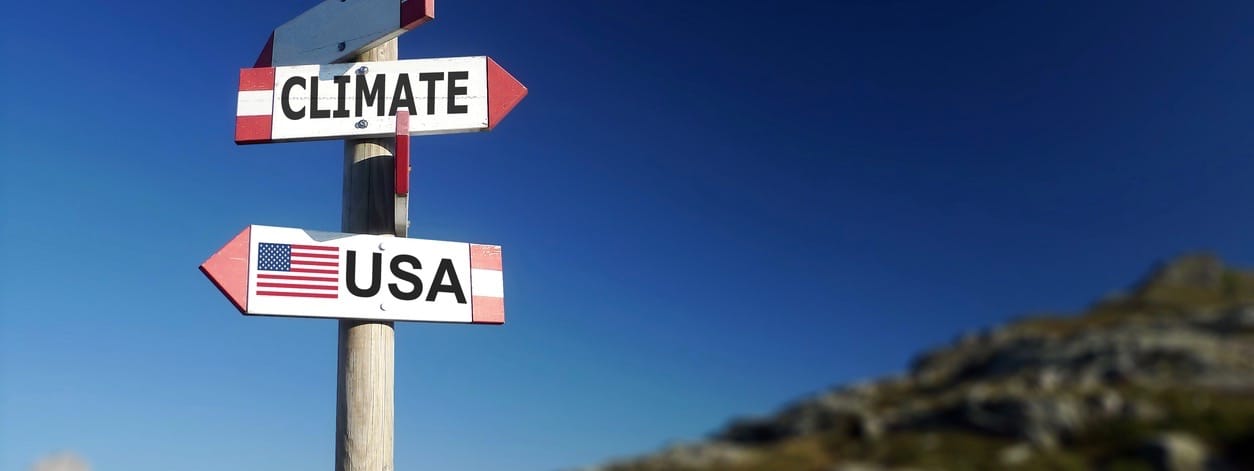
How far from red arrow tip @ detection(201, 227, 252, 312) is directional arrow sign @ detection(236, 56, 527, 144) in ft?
1.15

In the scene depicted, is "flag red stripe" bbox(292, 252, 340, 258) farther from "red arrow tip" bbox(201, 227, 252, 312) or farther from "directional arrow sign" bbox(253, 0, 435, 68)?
"directional arrow sign" bbox(253, 0, 435, 68)

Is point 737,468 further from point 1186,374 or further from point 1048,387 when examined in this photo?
point 1186,374

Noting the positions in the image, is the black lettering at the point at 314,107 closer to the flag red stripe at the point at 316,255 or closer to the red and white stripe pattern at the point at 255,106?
the red and white stripe pattern at the point at 255,106

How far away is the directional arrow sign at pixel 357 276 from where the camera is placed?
6.32 feet

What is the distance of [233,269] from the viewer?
191cm

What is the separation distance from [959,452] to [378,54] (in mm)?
6788

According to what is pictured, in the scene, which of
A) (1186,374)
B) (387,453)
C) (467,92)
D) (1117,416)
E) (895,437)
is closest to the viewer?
(387,453)

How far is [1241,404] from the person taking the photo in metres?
3.22

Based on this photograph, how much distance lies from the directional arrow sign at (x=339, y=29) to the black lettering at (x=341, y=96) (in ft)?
0.20

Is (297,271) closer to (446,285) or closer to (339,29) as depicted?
(446,285)

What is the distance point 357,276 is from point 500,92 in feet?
1.89

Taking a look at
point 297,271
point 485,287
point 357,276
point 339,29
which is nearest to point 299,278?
point 297,271

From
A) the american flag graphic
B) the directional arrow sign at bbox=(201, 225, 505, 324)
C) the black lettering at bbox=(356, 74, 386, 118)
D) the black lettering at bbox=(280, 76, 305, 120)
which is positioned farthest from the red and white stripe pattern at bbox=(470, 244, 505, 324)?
the black lettering at bbox=(280, 76, 305, 120)

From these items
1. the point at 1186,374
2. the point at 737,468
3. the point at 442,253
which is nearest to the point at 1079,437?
the point at 737,468
